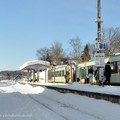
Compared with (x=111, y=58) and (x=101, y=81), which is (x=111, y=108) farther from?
(x=111, y=58)

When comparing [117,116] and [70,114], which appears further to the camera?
[70,114]

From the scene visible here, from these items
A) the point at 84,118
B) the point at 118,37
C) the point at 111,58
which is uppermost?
the point at 118,37

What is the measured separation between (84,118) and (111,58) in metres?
17.6

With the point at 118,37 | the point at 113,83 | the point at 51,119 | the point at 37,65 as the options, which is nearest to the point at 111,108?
the point at 51,119

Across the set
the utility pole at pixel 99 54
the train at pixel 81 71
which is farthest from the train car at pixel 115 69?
the utility pole at pixel 99 54

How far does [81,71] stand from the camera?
35.5m

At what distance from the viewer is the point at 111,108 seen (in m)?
12.5

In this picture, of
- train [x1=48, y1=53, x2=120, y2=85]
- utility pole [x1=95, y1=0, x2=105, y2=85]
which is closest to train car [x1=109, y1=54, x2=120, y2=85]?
train [x1=48, y1=53, x2=120, y2=85]

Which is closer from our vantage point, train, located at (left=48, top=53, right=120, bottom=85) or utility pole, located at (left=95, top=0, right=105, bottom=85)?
utility pole, located at (left=95, top=0, right=105, bottom=85)

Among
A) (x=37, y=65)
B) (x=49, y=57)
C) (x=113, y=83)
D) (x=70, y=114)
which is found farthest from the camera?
(x=49, y=57)

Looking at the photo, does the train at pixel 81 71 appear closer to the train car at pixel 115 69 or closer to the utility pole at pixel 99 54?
the train car at pixel 115 69

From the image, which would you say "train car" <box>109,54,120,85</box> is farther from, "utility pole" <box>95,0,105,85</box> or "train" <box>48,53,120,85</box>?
"utility pole" <box>95,0,105,85</box>

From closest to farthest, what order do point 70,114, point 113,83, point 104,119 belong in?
point 104,119 < point 70,114 < point 113,83

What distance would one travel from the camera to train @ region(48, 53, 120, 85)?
2723 centimetres
